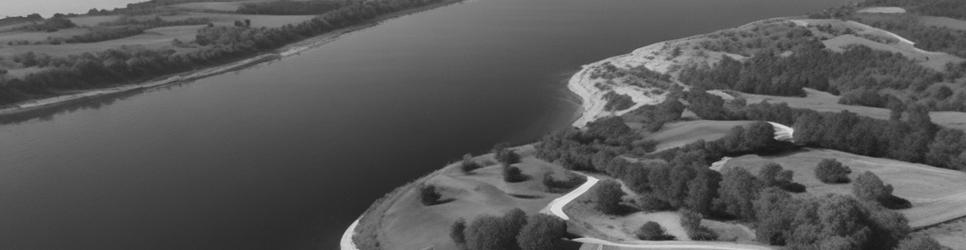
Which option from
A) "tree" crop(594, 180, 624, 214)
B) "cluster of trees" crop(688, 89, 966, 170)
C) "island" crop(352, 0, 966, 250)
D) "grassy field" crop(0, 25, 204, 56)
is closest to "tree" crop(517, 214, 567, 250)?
"island" crop(352, 0, 966, 250)

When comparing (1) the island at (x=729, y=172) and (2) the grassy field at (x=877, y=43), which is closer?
(1) the island at (x=729, y=172)

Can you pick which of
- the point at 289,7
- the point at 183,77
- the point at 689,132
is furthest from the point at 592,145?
the point at 289,7

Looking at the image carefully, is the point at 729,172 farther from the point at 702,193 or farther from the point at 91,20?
the point at 91,20

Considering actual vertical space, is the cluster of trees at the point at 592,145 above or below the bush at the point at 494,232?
below

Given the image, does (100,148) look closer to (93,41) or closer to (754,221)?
(93,41)

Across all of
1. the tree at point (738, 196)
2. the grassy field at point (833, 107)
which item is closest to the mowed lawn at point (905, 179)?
the tree at point (738, 196)

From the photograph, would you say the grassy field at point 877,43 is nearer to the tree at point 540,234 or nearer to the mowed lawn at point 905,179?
the mowed lawn at point 905,179

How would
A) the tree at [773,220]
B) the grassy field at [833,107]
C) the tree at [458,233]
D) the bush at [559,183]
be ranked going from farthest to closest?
the grassy field at [833,107] → the bush at [559,183] → the tree at [458,233] → the tree at [773,220]
